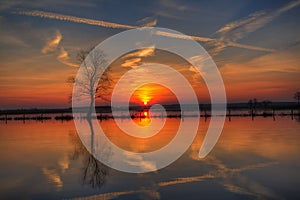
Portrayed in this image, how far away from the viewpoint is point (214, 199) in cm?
897

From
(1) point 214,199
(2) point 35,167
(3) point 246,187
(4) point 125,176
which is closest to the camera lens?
(1) point 214,199

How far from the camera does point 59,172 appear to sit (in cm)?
1341

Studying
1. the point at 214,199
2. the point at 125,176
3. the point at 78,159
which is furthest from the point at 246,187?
the point at 78,159

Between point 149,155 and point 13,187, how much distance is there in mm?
7850

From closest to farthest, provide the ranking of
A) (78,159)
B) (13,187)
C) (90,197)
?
(90,197) < (13,187) < (78,159)

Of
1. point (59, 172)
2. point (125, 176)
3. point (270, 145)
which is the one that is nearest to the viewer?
point (125, 176)

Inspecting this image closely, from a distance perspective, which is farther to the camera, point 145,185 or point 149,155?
point 149,155

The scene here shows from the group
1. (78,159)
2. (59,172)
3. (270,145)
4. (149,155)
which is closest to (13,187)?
(59,172)

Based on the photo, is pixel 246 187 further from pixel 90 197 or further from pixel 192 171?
pixel 90 197

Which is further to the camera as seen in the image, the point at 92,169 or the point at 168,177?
the point at 92,169

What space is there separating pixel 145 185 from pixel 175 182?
110 centimetres

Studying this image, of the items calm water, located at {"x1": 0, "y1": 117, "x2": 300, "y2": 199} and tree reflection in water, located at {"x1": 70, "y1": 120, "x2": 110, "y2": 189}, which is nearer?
calm water, located at {"x1": 0, "y1": 117, "x2": 300, "y2": 199}

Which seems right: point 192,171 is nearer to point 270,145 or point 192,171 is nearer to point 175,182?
point 175,182

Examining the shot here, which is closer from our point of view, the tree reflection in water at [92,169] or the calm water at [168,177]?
the calm water at [168,177]
